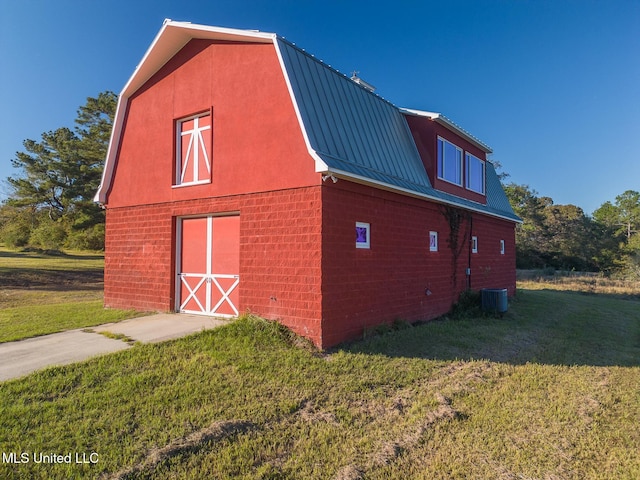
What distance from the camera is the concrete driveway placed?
604 centimetres

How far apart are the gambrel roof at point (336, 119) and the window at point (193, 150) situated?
1.76m

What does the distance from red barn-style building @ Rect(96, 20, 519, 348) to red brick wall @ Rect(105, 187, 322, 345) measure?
0.03 meters

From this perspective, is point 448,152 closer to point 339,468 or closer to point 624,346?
point 624,346

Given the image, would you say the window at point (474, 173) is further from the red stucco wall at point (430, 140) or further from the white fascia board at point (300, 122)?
the white fascia board at point (300, 122)

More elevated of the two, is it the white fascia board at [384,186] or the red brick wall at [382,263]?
the white fascia board at [384,186]

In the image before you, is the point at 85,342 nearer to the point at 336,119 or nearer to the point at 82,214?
the point at 336,119

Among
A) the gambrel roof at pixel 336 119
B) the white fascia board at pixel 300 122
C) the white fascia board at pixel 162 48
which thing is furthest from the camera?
the white fascia board at pixel 162 48

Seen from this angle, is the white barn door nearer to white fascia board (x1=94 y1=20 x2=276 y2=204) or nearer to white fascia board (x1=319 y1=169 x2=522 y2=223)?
white fascia board (x1=319 y1=169 x2=522 y2=223)

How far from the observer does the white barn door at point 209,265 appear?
8.99m

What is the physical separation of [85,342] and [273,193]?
422 cm

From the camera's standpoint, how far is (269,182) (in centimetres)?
808

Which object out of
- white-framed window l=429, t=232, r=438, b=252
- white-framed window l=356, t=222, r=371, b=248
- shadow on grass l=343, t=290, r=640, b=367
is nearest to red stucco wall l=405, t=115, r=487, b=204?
white-framed window l=429, t=232, r=438, b=252

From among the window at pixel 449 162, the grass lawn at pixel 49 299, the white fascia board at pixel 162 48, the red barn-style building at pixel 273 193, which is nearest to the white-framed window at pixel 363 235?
the red barn-style building at pixel 273 193

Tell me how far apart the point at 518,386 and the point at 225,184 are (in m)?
6.54
